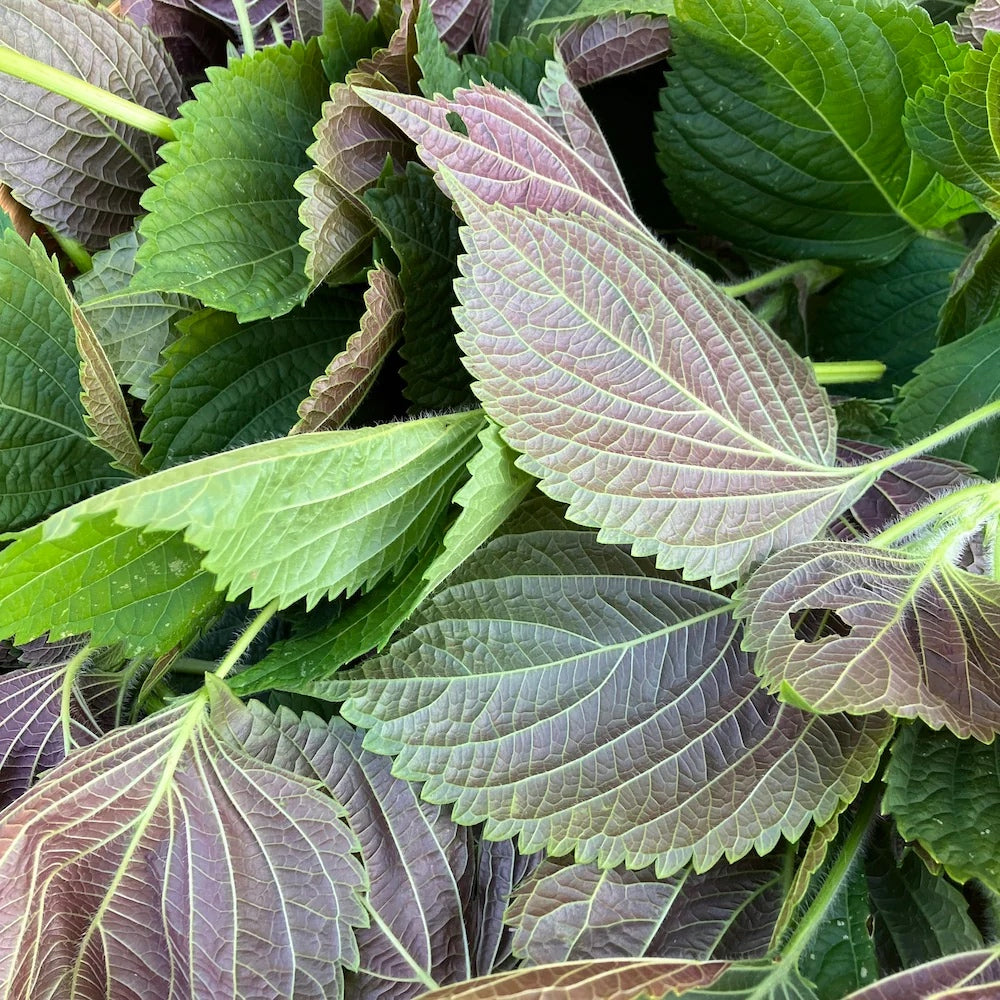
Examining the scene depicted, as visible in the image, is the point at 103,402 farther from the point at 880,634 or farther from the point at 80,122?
the point at 880,634

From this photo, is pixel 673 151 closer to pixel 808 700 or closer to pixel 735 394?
pixel 735 394

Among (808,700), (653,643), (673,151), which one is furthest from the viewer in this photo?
(673,151)

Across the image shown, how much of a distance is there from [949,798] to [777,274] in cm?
36

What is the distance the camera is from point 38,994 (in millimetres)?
422

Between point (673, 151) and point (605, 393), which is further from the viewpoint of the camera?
point (673, 151)

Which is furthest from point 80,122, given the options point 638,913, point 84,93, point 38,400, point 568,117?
point 638,913

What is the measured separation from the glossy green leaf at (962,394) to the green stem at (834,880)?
0.21 metres

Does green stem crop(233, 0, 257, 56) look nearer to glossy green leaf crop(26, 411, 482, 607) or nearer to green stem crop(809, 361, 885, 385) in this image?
glossy green leaf crop(26, 411, 482, 607)

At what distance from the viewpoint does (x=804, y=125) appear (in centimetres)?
54

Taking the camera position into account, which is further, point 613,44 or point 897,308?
point 897,308

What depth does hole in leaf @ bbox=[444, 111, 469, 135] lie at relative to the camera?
1.40ft

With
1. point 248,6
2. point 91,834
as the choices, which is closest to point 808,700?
point 91,834

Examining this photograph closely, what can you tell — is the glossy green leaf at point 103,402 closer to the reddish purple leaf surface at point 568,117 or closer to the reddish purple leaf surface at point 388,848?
the reddish purple leaf surface at point 388,848

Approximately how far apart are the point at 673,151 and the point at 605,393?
0.80 feet
